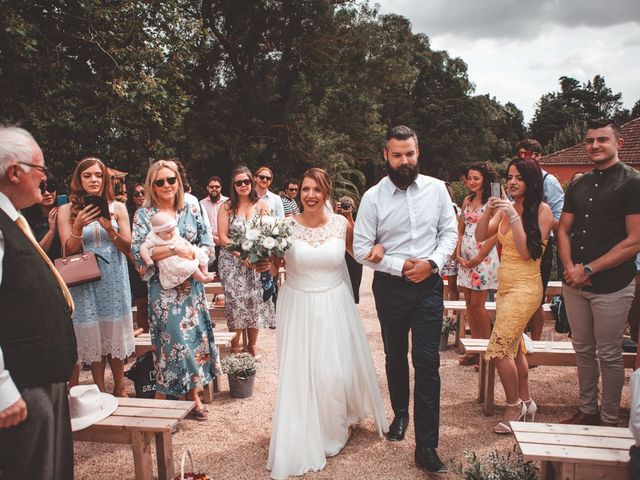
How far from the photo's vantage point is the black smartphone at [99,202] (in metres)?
4.20

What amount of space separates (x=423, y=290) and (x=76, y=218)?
308cm

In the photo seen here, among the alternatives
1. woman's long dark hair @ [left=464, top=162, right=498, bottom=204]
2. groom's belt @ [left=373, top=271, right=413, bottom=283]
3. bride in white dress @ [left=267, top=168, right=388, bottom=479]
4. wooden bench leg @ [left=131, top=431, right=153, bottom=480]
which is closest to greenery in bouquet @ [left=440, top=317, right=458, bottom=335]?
woman's long dark hair @ [left=464, top=162, right=498, bottom=204]

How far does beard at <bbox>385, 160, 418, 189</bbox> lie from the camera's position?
370 centimetres

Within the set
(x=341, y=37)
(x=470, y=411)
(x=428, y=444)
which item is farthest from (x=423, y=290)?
(x=341, y=37)

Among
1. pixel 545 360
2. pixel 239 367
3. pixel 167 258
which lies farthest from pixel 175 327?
pixel 545 360

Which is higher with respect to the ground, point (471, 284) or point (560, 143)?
point (560, 143)

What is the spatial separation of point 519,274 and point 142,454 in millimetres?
3238

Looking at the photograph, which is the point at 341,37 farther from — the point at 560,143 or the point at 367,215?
the point at 560,143

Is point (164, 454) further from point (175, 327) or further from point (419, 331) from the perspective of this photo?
point (419, 331)

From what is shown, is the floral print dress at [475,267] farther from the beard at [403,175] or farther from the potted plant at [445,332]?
the beard at [403,175]

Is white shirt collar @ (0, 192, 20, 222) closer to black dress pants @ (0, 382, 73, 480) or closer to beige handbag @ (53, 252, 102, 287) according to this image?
black dress pants @ (0, 382, 73, 480)

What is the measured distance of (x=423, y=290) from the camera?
146 inches

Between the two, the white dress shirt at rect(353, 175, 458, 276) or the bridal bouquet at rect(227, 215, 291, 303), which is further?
the white dress shirt at rect(353, 175, 458, 276)

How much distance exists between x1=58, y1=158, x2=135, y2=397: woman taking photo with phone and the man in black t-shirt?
404 cm
